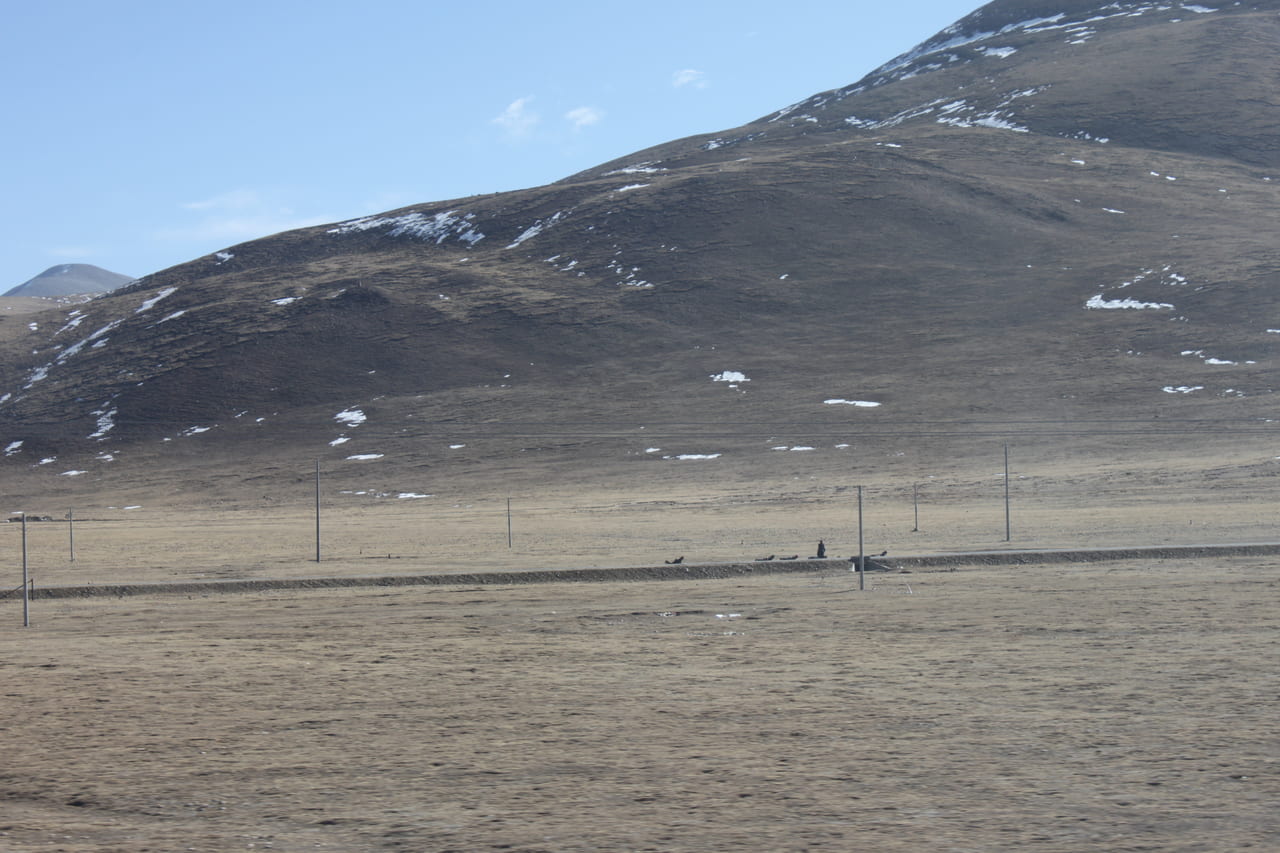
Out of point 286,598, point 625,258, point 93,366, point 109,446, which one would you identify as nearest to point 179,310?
point 93,366

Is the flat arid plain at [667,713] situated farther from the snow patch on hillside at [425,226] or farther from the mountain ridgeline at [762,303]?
the snow patch on hillside at [425,226]

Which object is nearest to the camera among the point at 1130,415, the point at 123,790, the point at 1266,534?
the point at 123,790

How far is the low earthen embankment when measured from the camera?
24.4 metres

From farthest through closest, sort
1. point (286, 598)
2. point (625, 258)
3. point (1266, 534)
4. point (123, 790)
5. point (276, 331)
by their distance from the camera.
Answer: point (625, 258)
point (276, 331)
point (1266, 534)
point (286, 598)
point (123, 790)

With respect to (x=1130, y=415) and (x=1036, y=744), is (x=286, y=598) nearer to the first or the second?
(x=1036, y=744)

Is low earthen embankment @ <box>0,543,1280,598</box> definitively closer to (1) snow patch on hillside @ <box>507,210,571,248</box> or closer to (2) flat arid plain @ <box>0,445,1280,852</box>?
(2) flat arid plain @ <box>0,445,1280,852</box>

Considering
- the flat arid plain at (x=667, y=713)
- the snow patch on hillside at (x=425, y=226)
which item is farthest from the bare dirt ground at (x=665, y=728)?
the snow patch on hillside at (x=425, y=226)

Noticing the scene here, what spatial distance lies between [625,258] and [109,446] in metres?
39.9

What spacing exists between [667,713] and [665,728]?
1.90ft

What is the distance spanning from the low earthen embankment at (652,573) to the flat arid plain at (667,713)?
485 mm

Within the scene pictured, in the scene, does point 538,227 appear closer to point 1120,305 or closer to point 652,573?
point 1120,305

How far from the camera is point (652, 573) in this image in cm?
2461

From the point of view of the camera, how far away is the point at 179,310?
101 meters

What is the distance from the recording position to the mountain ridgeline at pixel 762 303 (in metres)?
67.8
